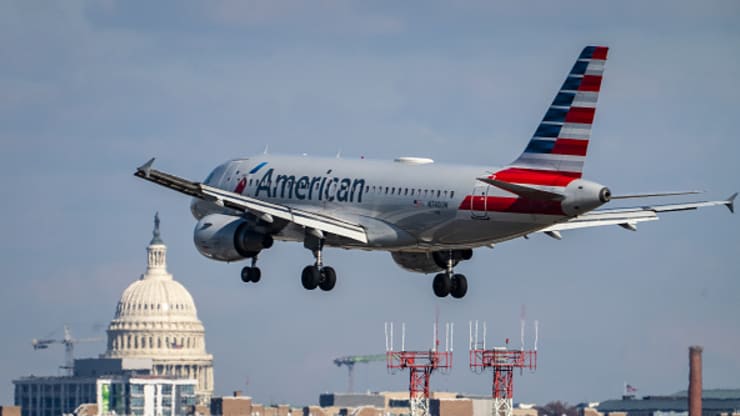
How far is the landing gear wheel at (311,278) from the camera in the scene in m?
101

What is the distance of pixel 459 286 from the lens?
10419 cm

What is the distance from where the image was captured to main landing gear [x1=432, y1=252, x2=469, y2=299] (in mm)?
104188

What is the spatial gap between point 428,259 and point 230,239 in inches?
397

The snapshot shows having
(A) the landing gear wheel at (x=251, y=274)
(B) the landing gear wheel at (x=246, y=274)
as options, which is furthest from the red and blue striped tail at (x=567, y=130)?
(B) the landing gear wheel at (x=246, y=274)

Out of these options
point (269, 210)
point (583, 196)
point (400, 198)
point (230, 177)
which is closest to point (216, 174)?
point (230, 177)

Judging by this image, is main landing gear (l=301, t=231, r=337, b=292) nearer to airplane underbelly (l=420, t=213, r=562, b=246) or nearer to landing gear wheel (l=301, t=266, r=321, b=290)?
landing gear wheel (l=301, t=266, r=321, b=290)

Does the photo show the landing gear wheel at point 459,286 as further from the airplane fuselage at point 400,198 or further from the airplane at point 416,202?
the airplane fuselage at point 400,198

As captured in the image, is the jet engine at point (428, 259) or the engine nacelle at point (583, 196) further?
the jet engine at point (428, 259)

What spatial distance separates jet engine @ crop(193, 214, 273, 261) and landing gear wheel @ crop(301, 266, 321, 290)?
343 centimetres

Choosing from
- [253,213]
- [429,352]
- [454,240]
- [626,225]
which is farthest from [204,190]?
[429,352]

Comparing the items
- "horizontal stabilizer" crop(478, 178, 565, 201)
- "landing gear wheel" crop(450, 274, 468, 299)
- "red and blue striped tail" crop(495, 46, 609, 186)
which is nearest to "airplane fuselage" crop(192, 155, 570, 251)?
"horizontal stabilizer" crop(478, 178, 565, 201)

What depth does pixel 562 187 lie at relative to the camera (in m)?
93.7

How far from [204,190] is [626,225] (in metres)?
22.2

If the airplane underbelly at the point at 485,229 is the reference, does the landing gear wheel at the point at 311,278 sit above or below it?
below
